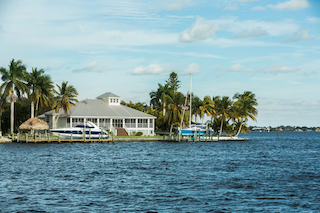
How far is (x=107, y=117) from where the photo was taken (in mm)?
75812

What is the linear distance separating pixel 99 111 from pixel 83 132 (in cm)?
1261

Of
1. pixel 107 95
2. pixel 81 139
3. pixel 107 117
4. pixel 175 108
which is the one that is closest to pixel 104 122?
pixel 107 117

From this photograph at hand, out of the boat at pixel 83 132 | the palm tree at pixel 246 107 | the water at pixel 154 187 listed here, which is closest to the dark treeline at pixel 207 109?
the palm tree at pixel 246 107

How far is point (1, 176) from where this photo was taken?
27.6m

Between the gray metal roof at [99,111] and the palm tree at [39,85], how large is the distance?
13.3 ft

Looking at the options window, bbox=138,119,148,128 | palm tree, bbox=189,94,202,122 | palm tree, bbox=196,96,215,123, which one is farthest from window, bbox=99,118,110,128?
palm tree, bbox=189,94,202,122

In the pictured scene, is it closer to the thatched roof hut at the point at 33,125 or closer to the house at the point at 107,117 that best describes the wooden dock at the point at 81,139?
the thatched roof hut at the point at 33,125

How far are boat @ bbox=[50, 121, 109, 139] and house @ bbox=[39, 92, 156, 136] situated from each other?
4430mm

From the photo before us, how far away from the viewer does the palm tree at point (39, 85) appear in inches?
2849

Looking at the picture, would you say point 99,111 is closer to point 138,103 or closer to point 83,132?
point 83,132

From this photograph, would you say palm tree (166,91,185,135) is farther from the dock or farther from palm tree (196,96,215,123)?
palm tree (196,96,215,123)

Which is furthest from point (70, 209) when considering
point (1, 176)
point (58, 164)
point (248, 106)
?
point (248, 106)

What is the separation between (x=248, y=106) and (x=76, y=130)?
1641 inches

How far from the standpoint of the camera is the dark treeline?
268ft
